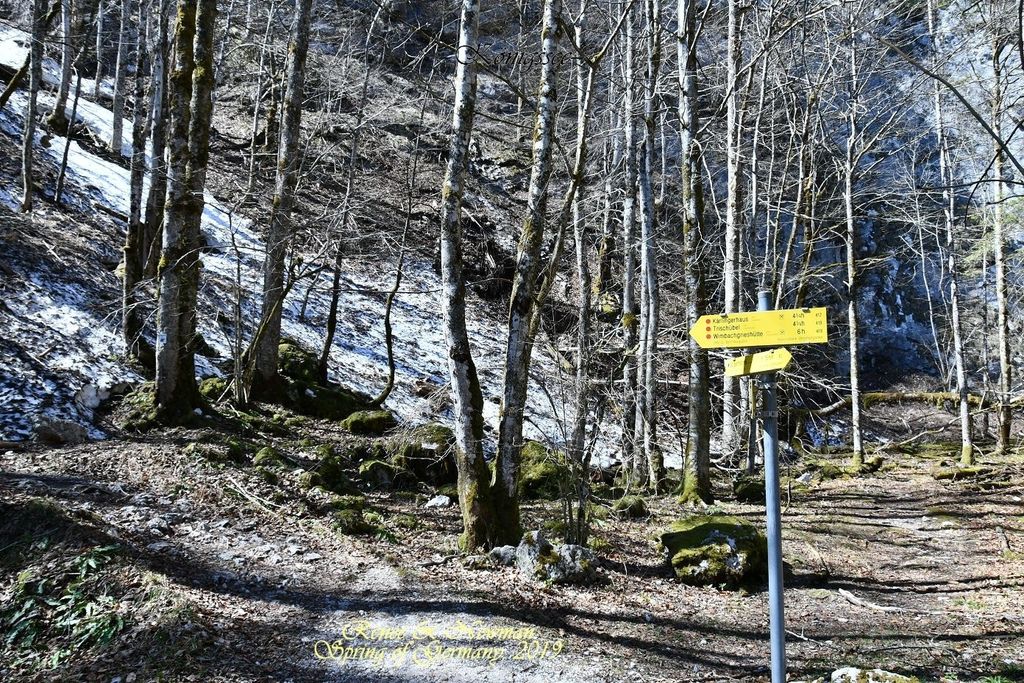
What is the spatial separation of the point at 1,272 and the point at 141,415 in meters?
4.09

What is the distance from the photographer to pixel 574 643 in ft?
15.7

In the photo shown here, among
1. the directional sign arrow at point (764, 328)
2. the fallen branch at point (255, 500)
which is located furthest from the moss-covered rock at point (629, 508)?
the directional sign arrow at point (764, 328)

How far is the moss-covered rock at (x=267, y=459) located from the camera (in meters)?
7.90

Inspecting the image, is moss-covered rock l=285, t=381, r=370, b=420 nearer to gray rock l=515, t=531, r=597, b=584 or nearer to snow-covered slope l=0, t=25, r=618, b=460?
snow-covered slope l=0, t=25, r=618, b=460

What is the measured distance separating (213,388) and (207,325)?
2739 millimetres

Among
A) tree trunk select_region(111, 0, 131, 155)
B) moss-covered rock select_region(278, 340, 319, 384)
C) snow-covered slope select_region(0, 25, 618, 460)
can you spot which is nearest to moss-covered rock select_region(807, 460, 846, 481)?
snow-covered slope select_region(0, 25, 618, 460)

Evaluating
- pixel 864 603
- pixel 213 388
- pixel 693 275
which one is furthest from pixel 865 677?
pixel 213 388

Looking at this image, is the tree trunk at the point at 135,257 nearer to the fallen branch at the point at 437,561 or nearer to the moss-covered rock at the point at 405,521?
the moss-covered rock at the point at 405,521

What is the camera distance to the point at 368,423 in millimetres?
10898

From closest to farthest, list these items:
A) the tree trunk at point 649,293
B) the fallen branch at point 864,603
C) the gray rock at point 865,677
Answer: the gray rock at point 865,677
the fallen branch at point 864,603
the tree trunk at point 649,293

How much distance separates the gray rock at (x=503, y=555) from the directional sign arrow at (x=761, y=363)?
11.2 feet

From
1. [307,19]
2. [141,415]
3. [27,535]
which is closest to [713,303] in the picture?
[307,19]

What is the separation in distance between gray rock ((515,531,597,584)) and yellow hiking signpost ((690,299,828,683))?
298cm

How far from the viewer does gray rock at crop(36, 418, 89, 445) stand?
7383mm
